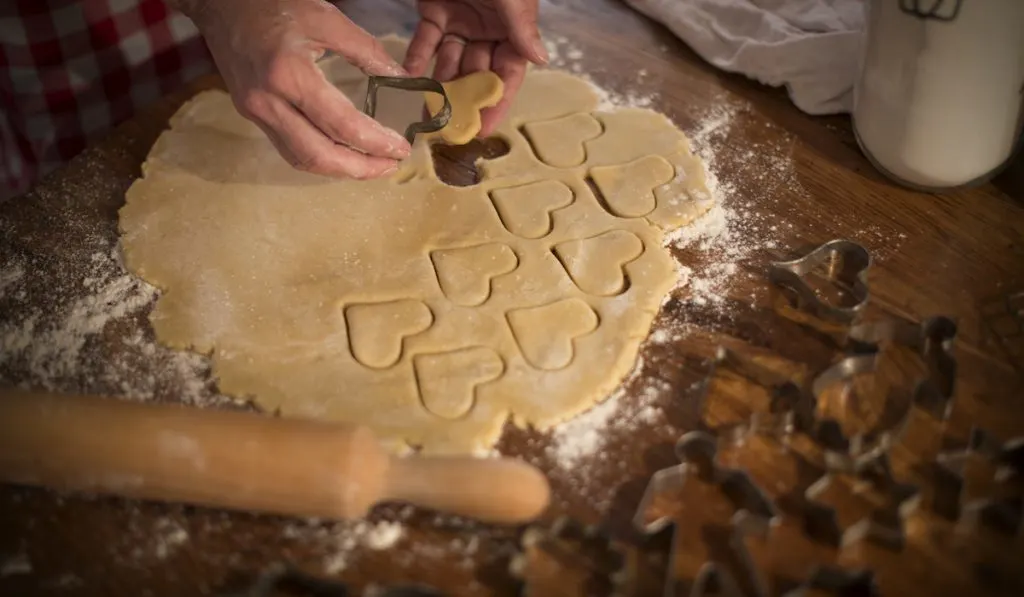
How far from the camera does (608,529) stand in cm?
99

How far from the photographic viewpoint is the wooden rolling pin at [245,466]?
0.92 meters

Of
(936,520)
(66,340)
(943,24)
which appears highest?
(943,24)

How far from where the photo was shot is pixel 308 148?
3.99 ft

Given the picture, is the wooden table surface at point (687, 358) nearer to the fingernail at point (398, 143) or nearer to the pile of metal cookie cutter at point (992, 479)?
the pile of metal cookie cutter at point (992, 479)

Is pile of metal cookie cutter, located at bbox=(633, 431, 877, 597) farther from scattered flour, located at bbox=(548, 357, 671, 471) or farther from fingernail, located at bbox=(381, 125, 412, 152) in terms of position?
fingernail, located at bbox=(381, 125, 412, 152)

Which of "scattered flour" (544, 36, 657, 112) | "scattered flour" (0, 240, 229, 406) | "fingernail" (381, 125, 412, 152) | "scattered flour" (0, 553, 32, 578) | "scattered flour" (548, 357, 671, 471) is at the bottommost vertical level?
"scattered flour" (0, 553, 32, 578)

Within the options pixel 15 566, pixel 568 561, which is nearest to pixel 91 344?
pixel 15 566

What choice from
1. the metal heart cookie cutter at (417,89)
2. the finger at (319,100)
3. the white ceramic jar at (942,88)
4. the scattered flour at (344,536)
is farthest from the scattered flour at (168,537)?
the white ceramic jar at (942,88)

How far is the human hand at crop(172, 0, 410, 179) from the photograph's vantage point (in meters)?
1.18

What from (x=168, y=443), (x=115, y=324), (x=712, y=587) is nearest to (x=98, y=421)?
(x=168, y=443)

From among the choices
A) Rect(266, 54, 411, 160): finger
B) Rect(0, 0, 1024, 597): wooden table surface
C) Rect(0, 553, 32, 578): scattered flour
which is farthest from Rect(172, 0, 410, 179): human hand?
Rect(0, 553, 32, 578): scattered flour

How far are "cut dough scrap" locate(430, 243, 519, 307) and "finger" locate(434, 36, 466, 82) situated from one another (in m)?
0.42

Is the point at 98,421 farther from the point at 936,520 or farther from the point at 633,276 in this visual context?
the point at 936,520

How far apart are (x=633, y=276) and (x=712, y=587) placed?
462mm
